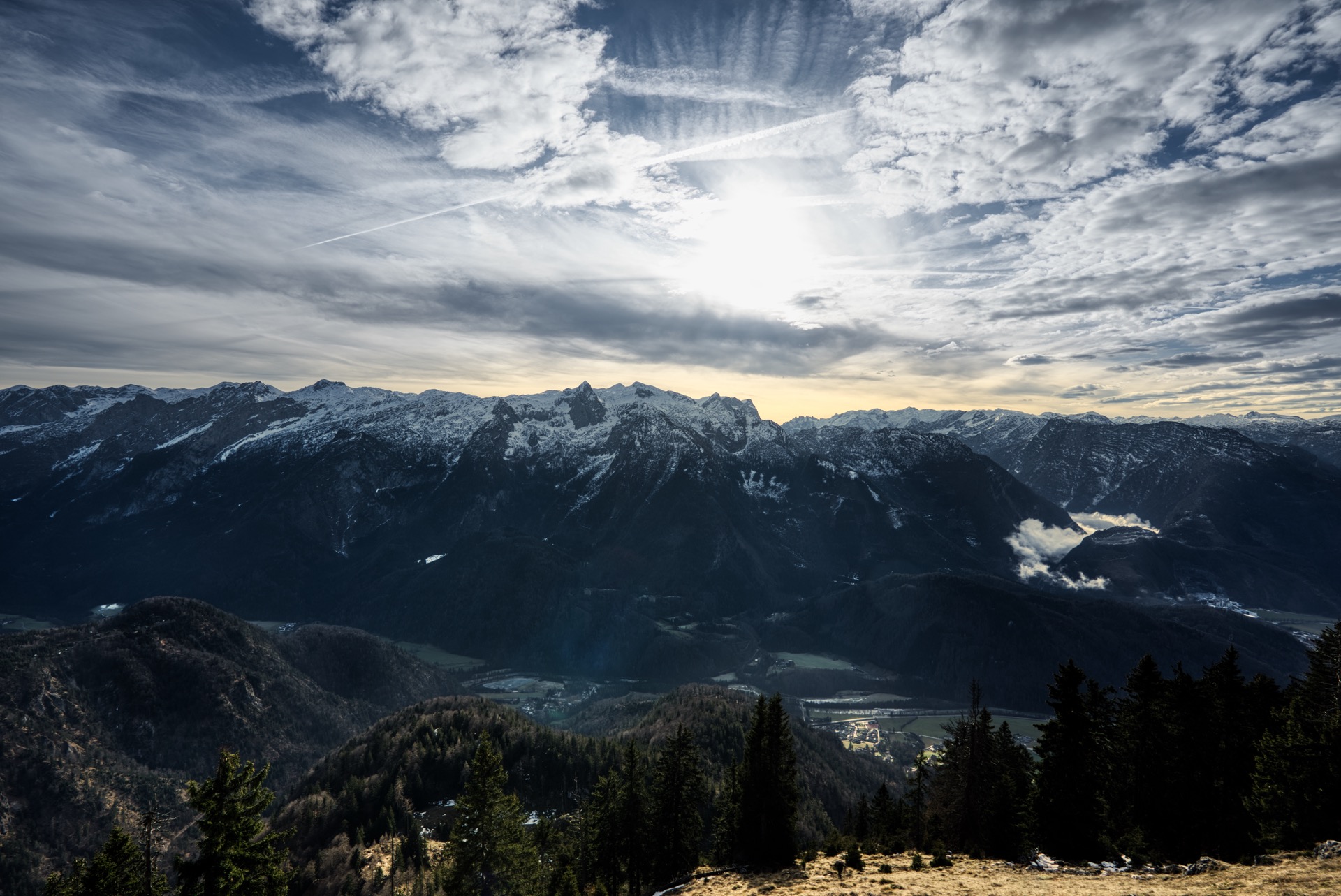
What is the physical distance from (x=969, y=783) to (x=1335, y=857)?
91.0 feet

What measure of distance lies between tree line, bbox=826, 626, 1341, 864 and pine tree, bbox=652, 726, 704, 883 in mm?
14944

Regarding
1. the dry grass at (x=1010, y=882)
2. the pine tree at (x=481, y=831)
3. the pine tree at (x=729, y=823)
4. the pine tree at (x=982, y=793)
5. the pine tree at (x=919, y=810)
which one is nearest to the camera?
the dry grass at (x=1010, y=882)

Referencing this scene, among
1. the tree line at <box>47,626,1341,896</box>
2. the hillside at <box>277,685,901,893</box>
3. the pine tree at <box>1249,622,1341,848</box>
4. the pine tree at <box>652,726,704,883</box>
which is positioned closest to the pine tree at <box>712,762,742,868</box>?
the tree line at <box>47,626,1341,896</box>

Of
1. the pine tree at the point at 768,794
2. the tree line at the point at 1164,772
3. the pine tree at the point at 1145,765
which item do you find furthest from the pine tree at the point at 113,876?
the pine tree at the point at 1145,765

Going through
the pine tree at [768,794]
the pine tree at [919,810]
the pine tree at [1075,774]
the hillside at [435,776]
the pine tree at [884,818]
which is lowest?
the hillside at [435,776]

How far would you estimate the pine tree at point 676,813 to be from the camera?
61.8m

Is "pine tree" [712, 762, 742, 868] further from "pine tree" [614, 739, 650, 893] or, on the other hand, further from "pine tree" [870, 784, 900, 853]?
"pine tree" [870, 784, 900, 853]

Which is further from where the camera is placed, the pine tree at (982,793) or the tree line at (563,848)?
the pine tree at (982,793)

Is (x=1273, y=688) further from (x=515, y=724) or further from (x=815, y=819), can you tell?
(x=515, y=724)

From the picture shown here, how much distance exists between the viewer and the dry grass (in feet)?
88.4

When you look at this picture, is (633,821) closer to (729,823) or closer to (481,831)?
(729,823)

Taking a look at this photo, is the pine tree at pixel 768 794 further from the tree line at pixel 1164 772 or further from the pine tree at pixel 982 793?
the pine tree at pixel 982 793

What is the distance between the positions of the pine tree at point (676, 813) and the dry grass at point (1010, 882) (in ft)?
45.8

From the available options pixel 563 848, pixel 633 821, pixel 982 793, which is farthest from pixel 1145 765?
pixel 563 848
